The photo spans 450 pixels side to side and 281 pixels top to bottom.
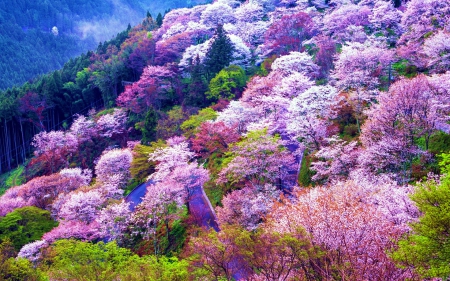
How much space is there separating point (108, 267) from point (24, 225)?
18911 mm

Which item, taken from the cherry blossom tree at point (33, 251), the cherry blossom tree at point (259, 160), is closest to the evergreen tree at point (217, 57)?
the cherry blossom tree at point (259, 160)

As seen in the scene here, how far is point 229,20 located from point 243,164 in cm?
5617

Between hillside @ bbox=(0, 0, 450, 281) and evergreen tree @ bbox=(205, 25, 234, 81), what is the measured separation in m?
0.31

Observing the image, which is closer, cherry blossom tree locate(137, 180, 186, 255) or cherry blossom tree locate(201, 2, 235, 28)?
cherry blossom tree locate(137, 180, 186, 255)

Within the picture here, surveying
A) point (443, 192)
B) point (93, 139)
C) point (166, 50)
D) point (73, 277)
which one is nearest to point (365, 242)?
point (443, 192)

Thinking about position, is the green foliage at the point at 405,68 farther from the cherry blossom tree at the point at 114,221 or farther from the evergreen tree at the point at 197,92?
the cherry blossom tree at the point at 114,221

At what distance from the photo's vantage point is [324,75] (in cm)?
4034

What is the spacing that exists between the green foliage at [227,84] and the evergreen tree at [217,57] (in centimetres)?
361

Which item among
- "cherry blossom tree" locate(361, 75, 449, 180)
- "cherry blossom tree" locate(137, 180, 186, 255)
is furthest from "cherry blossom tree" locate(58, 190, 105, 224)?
"cherry blossom tree" locate(361, 75, 449, 180)

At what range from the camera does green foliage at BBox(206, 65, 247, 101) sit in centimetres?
4497

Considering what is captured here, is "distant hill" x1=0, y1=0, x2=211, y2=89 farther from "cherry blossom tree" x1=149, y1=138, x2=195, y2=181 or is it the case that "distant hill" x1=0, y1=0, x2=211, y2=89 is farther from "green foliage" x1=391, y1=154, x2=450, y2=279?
"green foliage" x1=391, y1=154, x2=450, y2=279

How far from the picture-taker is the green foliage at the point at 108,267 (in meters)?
15.0

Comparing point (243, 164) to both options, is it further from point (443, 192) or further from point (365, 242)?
point (443, 192)

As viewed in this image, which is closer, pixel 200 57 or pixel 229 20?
pixel 200 57
